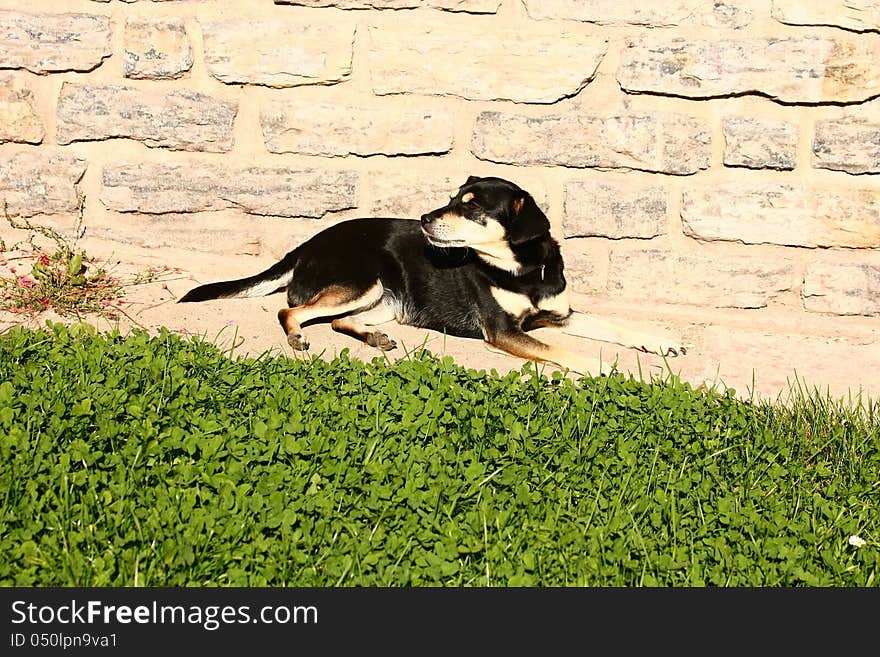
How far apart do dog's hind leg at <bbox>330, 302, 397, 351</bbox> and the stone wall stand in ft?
1.87

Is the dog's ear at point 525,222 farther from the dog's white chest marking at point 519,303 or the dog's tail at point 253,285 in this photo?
the dog's tail at point 253,285

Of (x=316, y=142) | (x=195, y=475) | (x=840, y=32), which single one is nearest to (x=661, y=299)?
(x=840, y=32)

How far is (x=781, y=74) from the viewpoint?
516 cm

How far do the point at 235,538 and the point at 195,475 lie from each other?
0.38 m

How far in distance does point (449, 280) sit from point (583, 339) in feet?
2.36

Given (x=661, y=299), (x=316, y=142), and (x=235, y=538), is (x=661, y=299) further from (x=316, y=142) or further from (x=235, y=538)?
(x=235, y=538)

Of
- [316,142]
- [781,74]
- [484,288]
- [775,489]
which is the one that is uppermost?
[781,74]

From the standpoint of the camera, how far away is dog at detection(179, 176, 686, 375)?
16.5ft

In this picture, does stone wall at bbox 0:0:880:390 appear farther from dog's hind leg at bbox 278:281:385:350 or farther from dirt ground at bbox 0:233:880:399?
dog's hind leg at bbox 278:281:385:350

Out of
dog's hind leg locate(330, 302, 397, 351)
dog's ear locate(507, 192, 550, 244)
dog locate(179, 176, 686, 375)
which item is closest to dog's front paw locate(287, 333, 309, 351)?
dog locate(179, 176, 686, 375)

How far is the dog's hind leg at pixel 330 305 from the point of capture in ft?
16.5

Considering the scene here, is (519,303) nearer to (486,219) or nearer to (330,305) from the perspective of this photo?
(486,219)

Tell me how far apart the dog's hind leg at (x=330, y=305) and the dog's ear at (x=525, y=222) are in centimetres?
73

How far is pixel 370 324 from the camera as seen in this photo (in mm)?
5332
